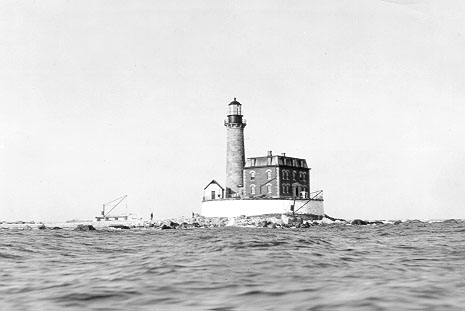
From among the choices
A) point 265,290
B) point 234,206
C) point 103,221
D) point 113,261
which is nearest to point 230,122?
point 234,206

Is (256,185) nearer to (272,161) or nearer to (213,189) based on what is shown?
(272,161)

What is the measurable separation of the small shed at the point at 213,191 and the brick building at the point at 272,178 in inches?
164

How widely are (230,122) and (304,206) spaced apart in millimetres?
14653

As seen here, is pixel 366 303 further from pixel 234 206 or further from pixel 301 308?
pixel 234 206

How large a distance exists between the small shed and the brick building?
4.17 meters

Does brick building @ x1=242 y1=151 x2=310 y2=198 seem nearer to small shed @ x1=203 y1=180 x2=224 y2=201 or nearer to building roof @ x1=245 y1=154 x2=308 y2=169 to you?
building roof @ x1=245 y1=154 x2=308 y2=169

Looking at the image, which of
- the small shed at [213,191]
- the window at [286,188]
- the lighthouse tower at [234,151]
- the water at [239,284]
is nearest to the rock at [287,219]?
the window at [286,188]

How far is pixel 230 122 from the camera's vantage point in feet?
228

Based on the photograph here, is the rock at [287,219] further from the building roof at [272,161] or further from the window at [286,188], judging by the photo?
the building roof at [272,161]

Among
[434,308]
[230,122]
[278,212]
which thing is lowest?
[434,308]

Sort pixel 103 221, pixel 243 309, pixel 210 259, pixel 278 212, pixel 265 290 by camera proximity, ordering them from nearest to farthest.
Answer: pixel 243 309, pixel 265 290, pixel 210 259, pixel 278 212, pixel 103 221

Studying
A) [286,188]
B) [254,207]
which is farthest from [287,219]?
[286,188]

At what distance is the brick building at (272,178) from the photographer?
6704cm

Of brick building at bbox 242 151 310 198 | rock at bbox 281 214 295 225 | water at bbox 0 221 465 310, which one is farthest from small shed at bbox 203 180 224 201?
water at bbox 0 221 465 310
